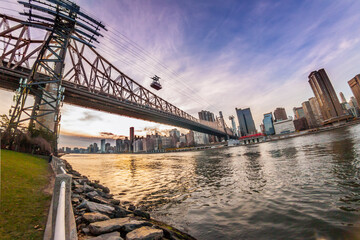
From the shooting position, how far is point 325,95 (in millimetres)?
148625

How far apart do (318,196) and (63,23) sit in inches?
1097

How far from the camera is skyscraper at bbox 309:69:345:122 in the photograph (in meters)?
138

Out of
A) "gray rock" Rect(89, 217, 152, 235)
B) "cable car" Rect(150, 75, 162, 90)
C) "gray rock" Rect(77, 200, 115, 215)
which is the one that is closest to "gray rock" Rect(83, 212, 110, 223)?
"gray rock" Rect(89, 217, 152, 235)

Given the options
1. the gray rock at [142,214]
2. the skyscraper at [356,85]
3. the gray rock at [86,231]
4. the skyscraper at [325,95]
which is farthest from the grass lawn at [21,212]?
the skyscraper at [356,85]

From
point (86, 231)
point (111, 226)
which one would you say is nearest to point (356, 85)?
point (111, 226)

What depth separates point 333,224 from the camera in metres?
3.09

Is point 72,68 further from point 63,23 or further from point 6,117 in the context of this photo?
point 6,117

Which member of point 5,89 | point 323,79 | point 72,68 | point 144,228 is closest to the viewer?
point 144,228

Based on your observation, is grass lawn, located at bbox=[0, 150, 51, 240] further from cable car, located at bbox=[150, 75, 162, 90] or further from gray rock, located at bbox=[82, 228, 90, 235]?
cable car, located at bbox=[150, 75, 162, 90]

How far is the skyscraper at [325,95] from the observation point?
13835cm

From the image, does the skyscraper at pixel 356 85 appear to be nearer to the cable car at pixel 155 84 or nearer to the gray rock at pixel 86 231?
the cable car at pixel 155 84

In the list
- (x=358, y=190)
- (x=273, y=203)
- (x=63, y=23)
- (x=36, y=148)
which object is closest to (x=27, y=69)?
(x=63, y=23)

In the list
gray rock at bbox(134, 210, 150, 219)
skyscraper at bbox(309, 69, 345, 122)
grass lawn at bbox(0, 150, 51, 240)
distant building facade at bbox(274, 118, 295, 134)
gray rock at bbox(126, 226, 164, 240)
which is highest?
skyscraper at bbox(309, 69, 345, 122)

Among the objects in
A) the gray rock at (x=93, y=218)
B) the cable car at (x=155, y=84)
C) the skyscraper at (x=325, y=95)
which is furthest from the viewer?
the skyscraper at (x=325, y=95)
